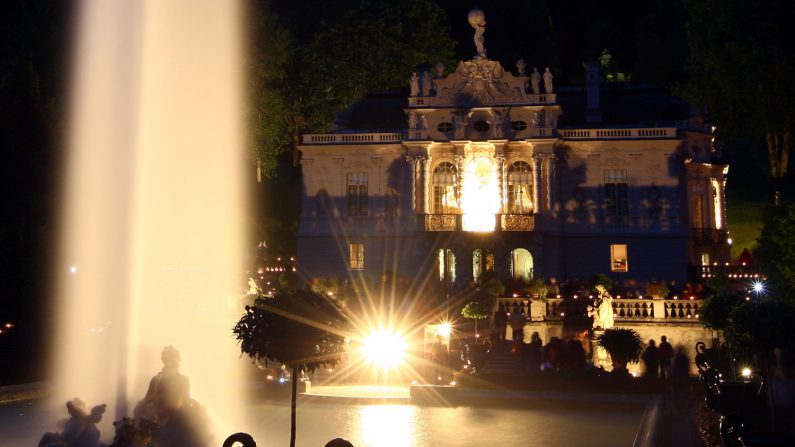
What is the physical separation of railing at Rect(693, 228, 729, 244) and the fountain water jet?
23908mm

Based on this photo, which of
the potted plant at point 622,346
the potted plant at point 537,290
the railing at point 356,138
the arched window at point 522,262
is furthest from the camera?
the railing at point 356,138

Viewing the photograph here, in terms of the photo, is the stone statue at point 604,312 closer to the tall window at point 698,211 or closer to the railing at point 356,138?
the tall window at point 698,211

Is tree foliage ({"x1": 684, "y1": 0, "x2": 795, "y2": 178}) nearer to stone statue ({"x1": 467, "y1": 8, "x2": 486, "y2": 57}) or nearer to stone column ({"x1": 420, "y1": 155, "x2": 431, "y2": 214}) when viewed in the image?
stone statue ({"x1": 467, "y1": 8, "x2": 486, "y2": 57})

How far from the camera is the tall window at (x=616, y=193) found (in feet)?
154

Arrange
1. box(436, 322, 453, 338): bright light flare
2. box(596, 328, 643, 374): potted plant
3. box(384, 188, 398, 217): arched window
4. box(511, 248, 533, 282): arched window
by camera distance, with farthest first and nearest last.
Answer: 1. box(384, 188, 398, 217): arched window
2. box(511, 248, 533, 282): arched window
3. box(436, 322, 453, 338): bright light flare
4. box(596, 328, 643, 374): potted plant

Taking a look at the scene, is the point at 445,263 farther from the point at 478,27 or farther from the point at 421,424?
the point at 421,424

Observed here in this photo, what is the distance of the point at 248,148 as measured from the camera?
5631cm

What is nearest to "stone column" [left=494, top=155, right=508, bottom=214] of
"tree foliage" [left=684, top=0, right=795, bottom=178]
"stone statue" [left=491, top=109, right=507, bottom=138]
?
"stone statue" [left=491, top=109, right=507, bottom=138]

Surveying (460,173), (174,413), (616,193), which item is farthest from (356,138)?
(174,413)

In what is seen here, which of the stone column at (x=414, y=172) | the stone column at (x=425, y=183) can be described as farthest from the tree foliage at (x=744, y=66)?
the stone column at (x=414, y=172)

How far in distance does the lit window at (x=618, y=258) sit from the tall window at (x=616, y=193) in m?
1.72

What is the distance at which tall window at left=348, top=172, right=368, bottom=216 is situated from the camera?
4923 cm

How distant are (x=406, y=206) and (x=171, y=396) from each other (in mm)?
33655

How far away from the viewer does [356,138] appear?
48.9m
